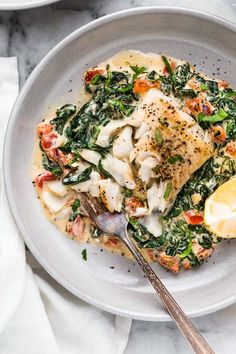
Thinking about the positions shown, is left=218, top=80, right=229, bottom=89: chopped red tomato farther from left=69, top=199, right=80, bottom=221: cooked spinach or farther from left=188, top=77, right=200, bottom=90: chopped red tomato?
left=69, top=199, right=80, bottom=221: cooked spinach

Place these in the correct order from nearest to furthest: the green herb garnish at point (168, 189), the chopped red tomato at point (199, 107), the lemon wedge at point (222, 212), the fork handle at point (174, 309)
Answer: the fork handle at point (174, 309) → the lemon wedge at point (222, 212) → the green herb garnish at point (168, 189) → the chopped red tomato at point (199, 107)

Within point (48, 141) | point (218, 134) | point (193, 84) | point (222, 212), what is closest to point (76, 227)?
point (48, 141)

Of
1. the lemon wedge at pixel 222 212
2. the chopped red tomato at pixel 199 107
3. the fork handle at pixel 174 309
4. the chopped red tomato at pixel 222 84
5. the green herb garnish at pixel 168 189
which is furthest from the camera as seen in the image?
the chopped red tomato at pixel 222 84

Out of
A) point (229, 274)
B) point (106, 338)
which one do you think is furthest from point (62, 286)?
point (229, 274)

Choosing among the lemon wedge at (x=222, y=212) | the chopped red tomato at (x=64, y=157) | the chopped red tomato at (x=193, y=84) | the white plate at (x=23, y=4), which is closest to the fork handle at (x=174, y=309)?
the lemon wedge at (x=222, y=212)

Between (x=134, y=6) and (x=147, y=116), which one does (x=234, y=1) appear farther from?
(x=147, y=116)

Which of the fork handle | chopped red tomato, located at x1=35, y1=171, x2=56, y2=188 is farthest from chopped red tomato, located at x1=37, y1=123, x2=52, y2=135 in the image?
the fork handle

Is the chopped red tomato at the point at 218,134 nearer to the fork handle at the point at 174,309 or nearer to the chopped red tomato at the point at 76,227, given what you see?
the fork handle at the point at 174,309
